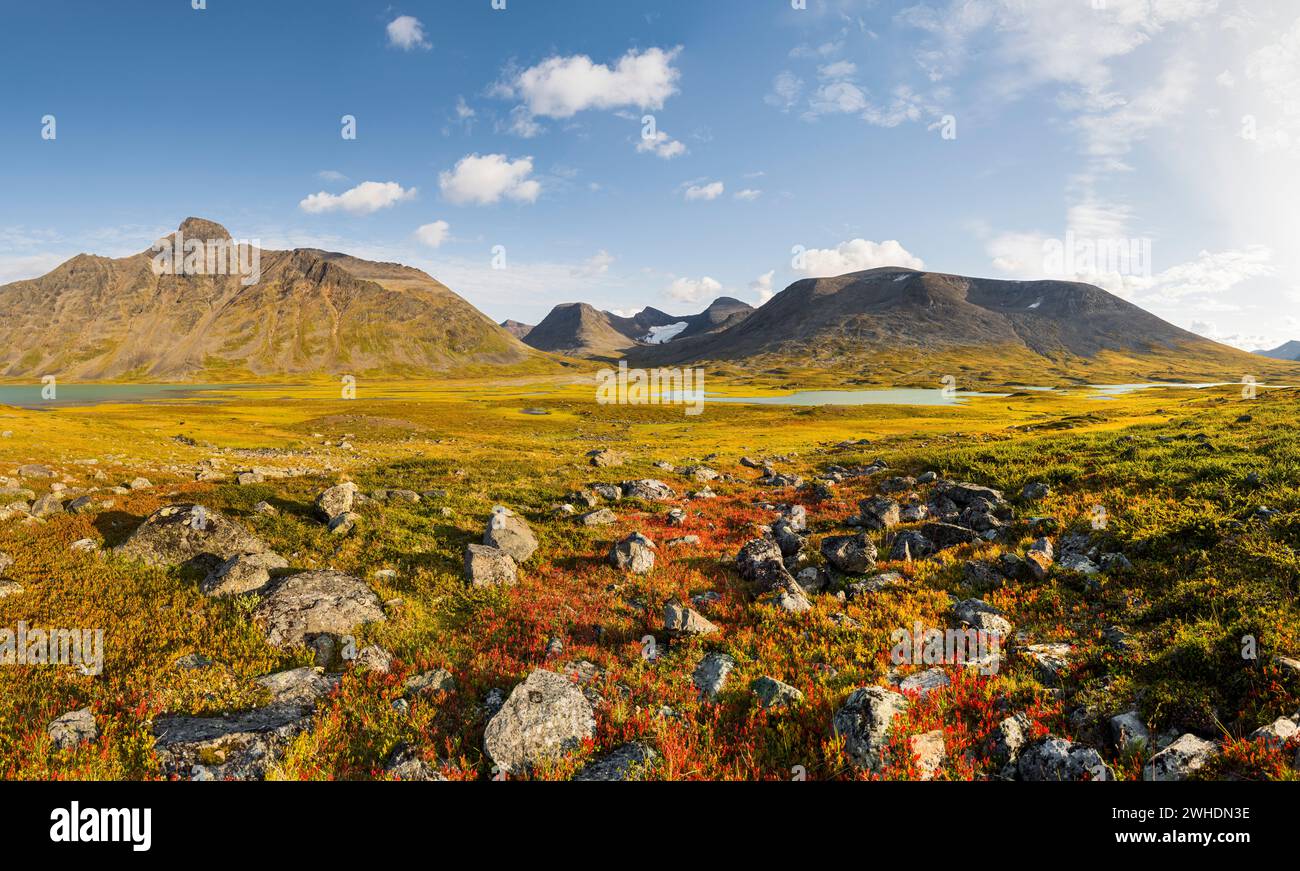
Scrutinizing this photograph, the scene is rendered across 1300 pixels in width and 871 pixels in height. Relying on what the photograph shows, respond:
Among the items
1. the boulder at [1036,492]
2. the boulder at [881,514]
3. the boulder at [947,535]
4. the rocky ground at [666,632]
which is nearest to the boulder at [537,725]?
the rocky ground at [666,632]

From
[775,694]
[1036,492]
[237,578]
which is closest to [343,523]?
[237,578]

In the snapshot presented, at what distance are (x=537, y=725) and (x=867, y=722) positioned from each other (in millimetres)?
4759

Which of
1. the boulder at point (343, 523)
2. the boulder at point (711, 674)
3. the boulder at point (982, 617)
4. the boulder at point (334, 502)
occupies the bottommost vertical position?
the boulder at point (711, 674)

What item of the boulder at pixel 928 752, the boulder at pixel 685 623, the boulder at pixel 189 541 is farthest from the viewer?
the boulder at pixel 189 541

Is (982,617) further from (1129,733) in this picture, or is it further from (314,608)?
(314,608)

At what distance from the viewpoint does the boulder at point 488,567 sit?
1398 centimetres

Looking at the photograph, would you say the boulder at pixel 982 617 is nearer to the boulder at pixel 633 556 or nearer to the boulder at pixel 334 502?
the boulder at pixel 633 556

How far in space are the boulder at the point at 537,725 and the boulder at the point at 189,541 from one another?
34.5 ft

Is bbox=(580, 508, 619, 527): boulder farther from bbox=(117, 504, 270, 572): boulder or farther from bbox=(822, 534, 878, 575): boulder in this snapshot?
bbox=(117, 504, 270, 572): boulder

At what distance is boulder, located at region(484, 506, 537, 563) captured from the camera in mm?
16078

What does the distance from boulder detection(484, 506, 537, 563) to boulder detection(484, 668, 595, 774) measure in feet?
26.4
